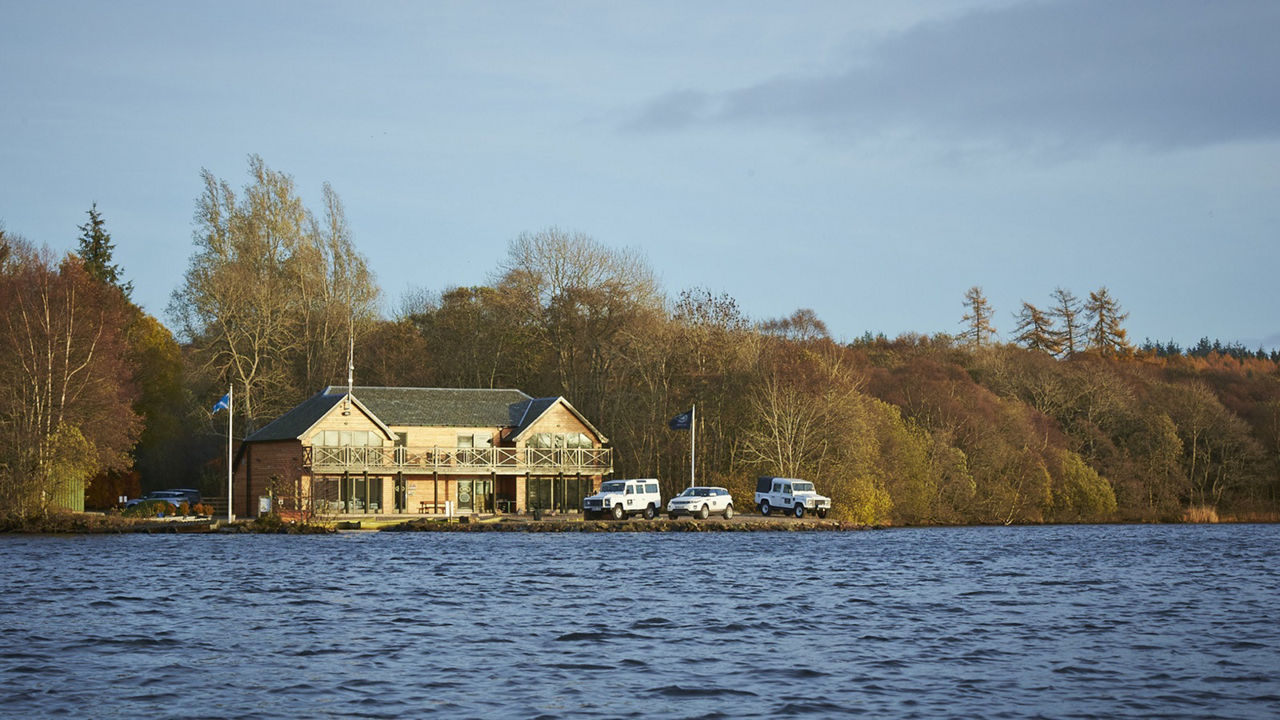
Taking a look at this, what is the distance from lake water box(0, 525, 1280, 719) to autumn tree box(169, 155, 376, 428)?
84.2 feet

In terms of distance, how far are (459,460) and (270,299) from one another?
14.5 meters

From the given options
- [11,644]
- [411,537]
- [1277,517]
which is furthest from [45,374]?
[1277,517]

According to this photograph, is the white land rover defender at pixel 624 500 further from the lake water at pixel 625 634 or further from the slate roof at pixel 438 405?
the lake water at pixel 625 634

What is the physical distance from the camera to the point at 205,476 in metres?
76.7

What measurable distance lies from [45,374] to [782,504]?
35.6 m

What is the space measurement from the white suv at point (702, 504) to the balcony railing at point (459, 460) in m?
7.73

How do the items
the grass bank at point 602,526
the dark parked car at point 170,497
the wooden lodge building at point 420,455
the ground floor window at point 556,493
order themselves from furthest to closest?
the ground floor window at point 556,493, the dark parked car at point 170,497, the wooden lodge building at point 420,455, the grass bank at point 602,526

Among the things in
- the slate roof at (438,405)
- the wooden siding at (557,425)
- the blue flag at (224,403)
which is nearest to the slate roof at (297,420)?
the slate roof at (438,405)

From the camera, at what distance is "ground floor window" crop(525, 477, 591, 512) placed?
71.8 metres

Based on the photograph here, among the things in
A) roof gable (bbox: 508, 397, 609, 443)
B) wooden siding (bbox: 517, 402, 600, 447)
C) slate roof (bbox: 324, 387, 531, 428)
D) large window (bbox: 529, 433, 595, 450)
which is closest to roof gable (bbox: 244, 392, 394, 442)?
slate roof (bbox: 324, 387, 531, 428)

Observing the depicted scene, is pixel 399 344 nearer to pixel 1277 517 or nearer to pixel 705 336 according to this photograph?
pixel 705 336

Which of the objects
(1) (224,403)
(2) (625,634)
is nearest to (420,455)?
(1) (224,403)

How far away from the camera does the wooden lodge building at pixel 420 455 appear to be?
6500 centimetres

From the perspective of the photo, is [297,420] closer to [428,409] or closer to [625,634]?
[428,409]
